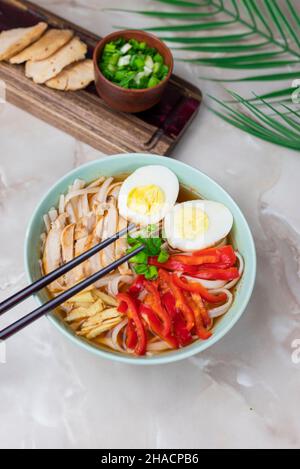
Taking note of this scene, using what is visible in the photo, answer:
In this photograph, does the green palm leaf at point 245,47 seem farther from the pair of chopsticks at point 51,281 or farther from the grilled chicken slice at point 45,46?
the pair of chopsticks at point 51,281

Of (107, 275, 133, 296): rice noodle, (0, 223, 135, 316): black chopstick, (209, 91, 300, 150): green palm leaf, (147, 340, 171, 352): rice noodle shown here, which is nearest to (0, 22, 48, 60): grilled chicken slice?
Answer: (209, 91, 300, 150): green palm leaf

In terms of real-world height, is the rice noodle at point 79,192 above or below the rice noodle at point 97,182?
below

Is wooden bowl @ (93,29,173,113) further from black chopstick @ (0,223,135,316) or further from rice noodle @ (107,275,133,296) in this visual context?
rice noodle @ (107,275,133,296)

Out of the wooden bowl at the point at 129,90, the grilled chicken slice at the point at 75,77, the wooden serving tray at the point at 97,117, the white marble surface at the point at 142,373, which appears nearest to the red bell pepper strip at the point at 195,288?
the white marble surface at the point at 142,373

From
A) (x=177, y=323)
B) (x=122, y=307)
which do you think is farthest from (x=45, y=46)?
(x=177, y=323)

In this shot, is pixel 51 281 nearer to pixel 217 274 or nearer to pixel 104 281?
pixel 104 281

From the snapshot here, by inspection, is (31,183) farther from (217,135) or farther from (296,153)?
(296,153)

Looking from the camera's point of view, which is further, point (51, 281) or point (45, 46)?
point (45, 46)
